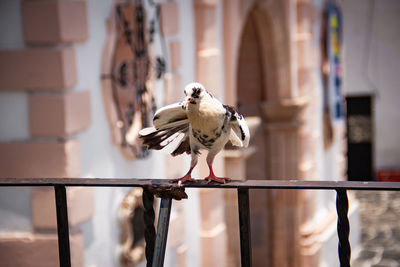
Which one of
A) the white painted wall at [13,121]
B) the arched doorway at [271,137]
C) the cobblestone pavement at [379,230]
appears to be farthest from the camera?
the cobblestone pavement at [379,230]

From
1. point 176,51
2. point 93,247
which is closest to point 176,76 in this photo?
point 176,51

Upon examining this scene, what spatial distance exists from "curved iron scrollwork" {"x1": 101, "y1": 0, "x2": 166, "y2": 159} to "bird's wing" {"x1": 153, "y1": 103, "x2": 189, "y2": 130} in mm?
1885

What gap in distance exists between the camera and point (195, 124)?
1806 mm

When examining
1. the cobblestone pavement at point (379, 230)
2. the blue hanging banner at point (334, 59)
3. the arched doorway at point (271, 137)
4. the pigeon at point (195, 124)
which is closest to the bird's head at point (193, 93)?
the pigeon at point (195, 124)

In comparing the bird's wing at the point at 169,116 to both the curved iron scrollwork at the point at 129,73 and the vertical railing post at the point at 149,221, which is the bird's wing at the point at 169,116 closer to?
the vertical railing post at the point at 149,221

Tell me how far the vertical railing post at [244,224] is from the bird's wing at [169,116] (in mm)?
296

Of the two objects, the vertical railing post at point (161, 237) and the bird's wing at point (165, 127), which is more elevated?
the bird's wing at point (165, 127)

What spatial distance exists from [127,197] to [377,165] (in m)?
10.2

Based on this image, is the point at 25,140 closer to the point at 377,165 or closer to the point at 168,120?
the point at 168,120

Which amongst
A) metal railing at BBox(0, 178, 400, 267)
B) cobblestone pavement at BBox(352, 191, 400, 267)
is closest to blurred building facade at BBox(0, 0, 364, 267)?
cobblestone pavement at BBox(352, 191, 400, 267)

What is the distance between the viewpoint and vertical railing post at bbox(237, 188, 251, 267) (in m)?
1.65

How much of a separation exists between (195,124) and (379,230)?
8807 mm

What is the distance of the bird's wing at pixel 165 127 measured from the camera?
1.81m

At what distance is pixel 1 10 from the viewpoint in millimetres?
3225
